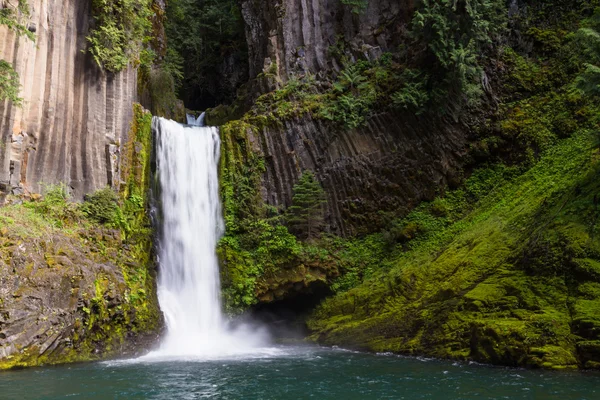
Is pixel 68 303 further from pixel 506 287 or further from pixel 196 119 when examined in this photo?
pixel 196 119

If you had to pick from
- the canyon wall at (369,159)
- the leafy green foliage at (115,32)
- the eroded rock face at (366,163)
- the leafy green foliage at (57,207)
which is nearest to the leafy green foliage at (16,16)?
the leafy green foliage at (115,32)

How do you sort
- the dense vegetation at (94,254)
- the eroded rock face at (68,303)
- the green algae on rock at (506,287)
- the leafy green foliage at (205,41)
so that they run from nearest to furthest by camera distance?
the green algae on rock at (506,287) < the eroded rock face at (68,303) < the dense vegetation at (94,254) < the leafy green foliage at (205,41)

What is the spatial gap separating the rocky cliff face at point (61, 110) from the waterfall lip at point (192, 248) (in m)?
2.24

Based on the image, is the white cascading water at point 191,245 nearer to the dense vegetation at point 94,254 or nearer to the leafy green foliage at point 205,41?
the dense vegetation at point 94,254

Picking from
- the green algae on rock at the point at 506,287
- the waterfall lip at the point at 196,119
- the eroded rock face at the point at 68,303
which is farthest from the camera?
the waterfall lip at the point at 196,119

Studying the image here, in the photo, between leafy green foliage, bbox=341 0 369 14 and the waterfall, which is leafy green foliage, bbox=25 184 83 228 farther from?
leafy green foliage, bbox=341 0 369 14

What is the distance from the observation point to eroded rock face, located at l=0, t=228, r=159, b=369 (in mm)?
12617

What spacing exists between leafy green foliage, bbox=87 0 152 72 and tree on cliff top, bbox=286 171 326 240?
8.78m

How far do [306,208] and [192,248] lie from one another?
4886 millimetres

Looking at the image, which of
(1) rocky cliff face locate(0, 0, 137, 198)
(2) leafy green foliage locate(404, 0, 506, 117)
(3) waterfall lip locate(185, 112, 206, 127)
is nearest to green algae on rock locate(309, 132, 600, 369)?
(2) leafy green foliage locate(404, 0, 506, 117)

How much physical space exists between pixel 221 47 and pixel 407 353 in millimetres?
25788

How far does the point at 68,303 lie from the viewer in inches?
545

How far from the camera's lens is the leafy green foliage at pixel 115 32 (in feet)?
64.5

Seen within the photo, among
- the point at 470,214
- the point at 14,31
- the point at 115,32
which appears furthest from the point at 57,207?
the point at 470,214
